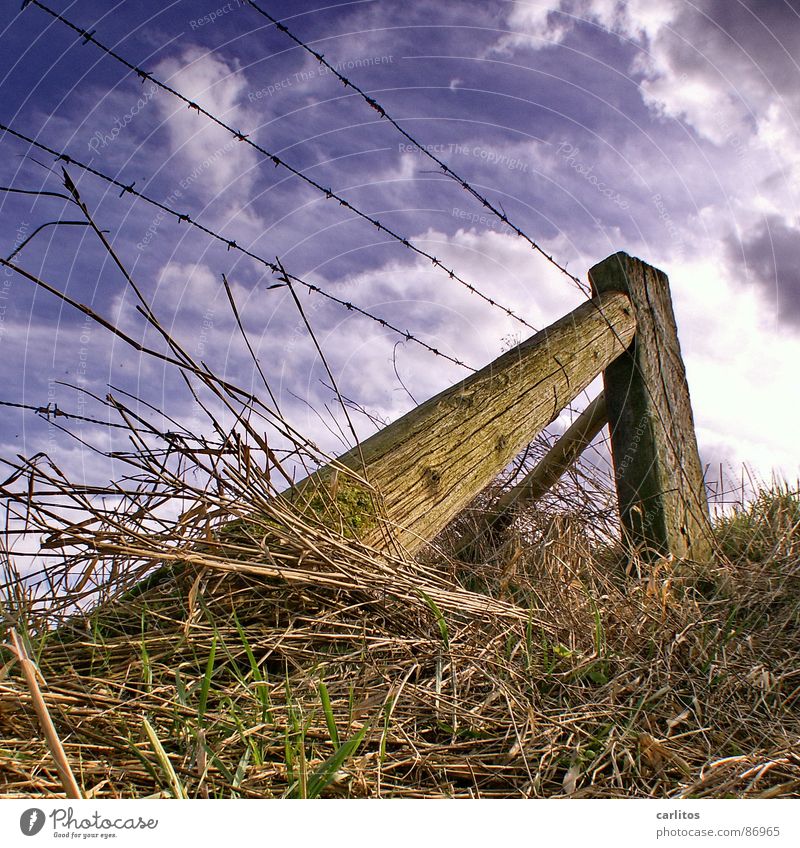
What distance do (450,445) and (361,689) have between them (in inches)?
39.9

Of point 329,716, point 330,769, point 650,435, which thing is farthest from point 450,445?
point 650,435

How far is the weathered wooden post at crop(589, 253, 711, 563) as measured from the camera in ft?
11.6

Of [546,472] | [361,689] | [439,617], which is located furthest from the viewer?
[546,472]

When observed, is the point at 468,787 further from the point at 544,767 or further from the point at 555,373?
the point at 555,373

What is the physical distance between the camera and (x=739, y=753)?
1683mm

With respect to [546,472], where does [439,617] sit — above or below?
below

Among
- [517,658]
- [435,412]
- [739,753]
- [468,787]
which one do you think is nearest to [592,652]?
[517,658]

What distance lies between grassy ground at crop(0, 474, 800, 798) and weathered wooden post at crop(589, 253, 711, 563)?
1202mm

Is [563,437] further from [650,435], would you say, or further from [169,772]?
[169,772]

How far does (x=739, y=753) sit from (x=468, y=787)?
813 millimetres

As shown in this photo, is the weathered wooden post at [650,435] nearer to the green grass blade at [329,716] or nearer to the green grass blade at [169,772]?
the green grass blade at [329,716]

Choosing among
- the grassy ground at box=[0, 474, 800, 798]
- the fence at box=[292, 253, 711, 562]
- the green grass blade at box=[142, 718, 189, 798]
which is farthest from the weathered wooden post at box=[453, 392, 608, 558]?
the green grass blade at box=[142, 718, 189, 798]
